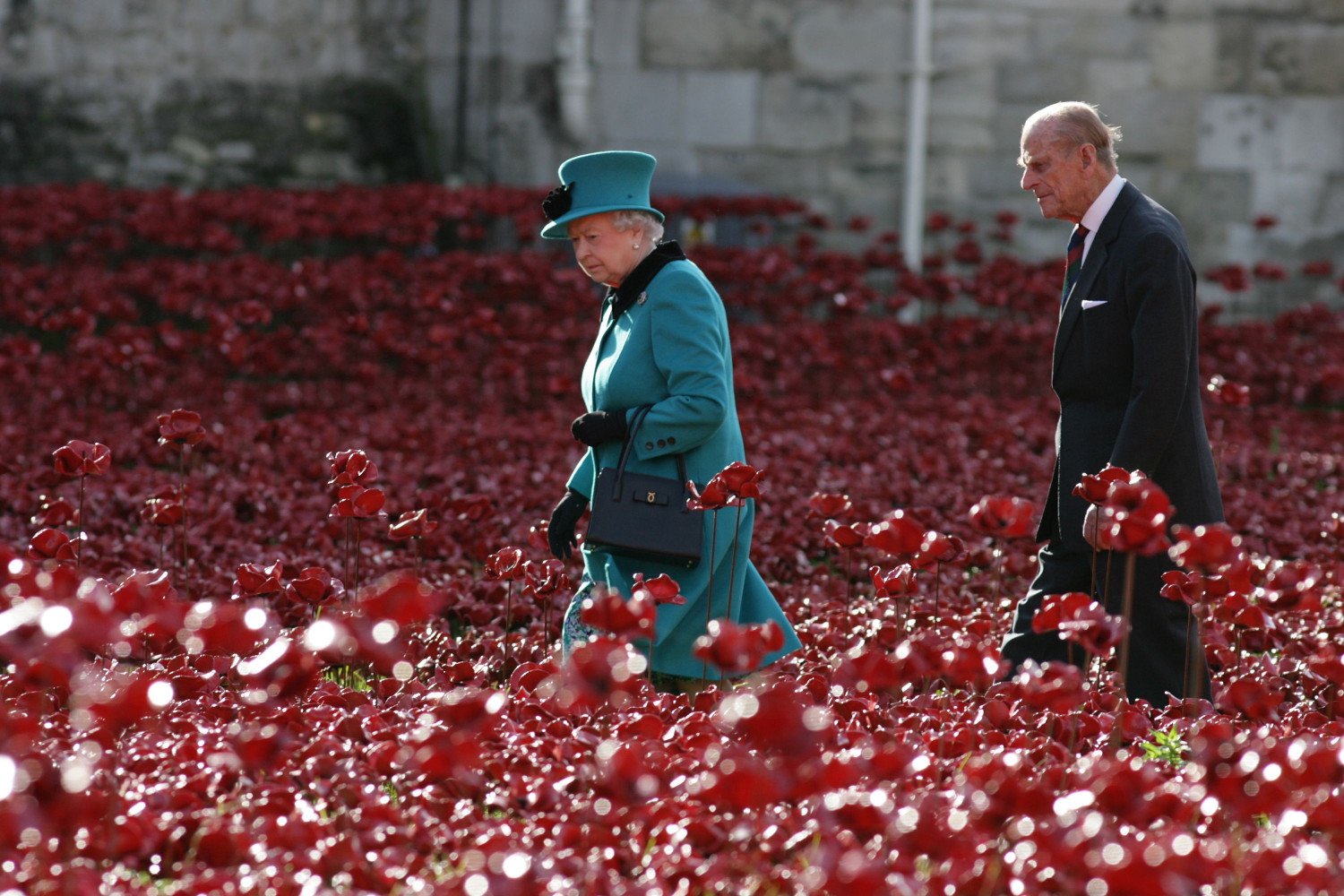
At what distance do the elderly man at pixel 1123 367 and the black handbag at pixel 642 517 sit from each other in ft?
3.05

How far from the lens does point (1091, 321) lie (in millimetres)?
3982

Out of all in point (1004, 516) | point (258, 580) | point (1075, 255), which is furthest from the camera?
point (1075, 255)

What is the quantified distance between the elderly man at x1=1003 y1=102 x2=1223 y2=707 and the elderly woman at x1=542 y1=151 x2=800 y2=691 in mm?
832

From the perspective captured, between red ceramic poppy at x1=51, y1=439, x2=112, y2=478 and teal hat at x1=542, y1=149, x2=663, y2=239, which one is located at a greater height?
teal hat at x1=542, y1=149, x2=663, y2=239

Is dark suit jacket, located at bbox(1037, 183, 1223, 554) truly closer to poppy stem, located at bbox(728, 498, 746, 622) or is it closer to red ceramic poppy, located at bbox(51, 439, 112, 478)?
poppy stem, located at bbox(728, 498, 746, 622)

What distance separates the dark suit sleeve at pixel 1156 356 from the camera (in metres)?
3.81

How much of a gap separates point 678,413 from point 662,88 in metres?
8.81

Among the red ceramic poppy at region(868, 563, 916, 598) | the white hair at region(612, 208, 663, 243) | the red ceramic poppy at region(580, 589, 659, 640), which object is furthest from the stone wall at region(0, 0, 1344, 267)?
the red ceramic poppy at region(580, 589, 659, 640)

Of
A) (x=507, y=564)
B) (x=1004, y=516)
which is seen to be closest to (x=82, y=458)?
(x=507, y=564)

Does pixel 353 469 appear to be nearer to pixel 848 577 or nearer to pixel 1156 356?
pixel 848 577

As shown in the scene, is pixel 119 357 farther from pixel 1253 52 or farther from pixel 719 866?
pixel 1253 52

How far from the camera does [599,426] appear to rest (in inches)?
153

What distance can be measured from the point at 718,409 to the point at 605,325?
18.8 inches

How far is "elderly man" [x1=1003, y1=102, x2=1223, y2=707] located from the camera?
3826 mm
